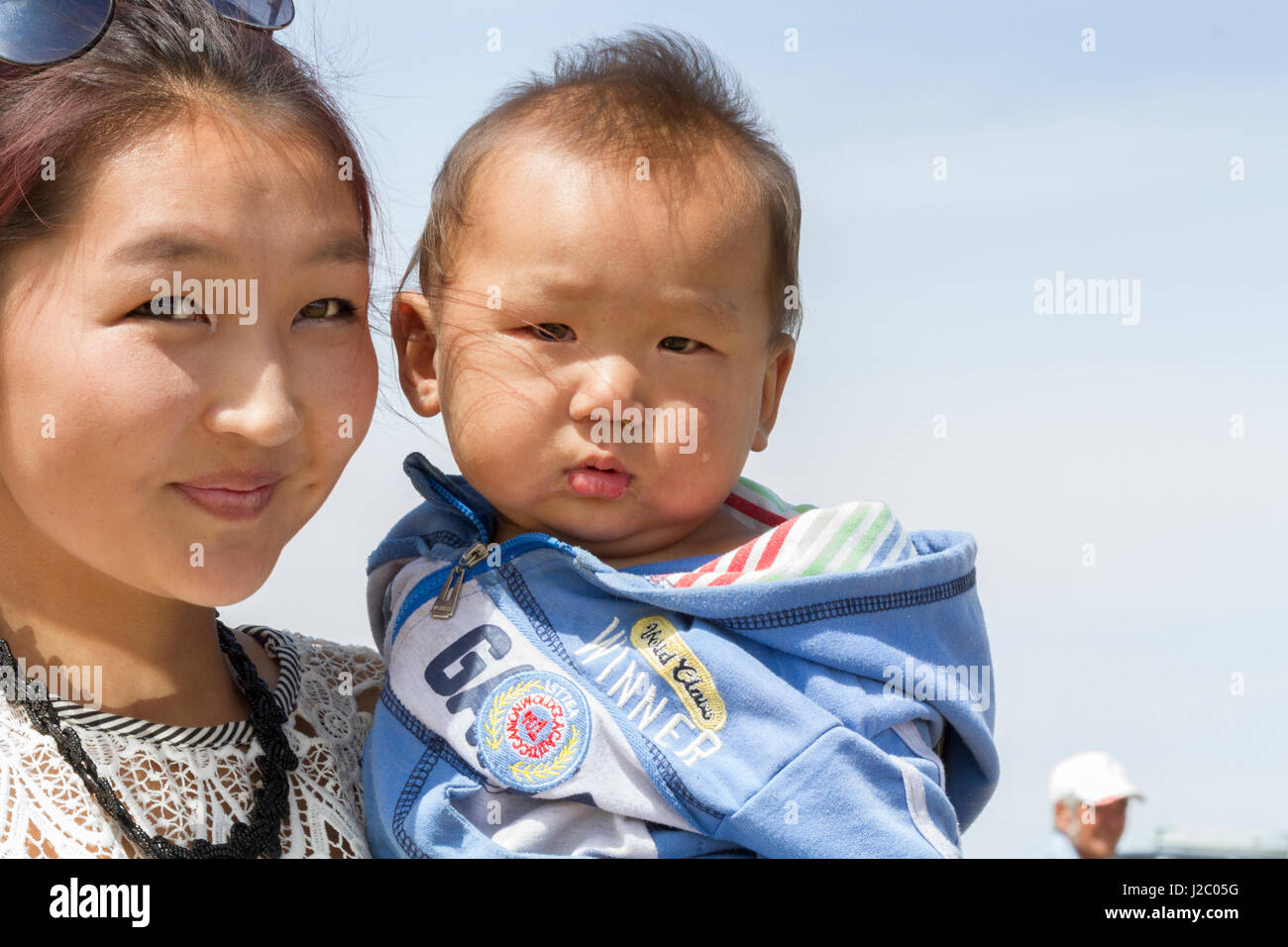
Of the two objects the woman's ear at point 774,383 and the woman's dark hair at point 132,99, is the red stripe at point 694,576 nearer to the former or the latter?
the woman's ear at point 774,383

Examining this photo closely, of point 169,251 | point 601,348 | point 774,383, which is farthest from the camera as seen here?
point 774,383

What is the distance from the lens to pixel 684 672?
6.49 ft

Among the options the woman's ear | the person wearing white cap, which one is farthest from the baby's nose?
the person wearing white cap

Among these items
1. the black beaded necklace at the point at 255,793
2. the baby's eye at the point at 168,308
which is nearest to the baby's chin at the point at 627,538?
the black beaded necklace at the point at 255,793

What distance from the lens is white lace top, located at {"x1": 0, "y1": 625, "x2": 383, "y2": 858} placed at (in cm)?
177

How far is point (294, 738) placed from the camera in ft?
7.07

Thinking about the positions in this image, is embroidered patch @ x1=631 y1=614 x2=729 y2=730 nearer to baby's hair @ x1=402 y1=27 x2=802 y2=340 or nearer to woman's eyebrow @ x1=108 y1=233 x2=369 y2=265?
baby's hair @ x1=402 y1=27 x2=802 y2=340

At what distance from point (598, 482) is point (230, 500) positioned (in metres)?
0.58

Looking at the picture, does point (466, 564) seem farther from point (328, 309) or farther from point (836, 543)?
point (836, 543)

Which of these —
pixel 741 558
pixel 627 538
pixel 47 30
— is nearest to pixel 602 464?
pixel 627 538

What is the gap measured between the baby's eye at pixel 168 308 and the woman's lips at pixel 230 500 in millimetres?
241

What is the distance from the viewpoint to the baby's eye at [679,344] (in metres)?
2.16

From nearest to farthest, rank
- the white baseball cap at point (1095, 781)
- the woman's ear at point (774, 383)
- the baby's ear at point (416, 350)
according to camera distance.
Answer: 1. the baby's ear at point (416, 350)
2. the woman's ear at point (774, 383)
3. the white baseball cap at point (1095, 781)

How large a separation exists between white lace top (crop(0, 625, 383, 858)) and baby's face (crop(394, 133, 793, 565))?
0.49 meters
